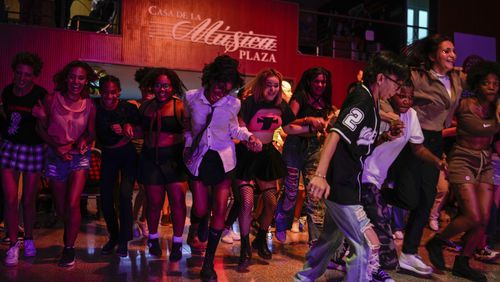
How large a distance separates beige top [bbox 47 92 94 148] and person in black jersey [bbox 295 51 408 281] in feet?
7.15

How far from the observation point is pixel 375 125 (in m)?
2.79

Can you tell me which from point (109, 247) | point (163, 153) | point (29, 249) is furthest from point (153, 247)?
point (29, 249)

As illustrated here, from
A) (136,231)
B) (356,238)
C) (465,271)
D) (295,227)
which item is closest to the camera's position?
(356,238)

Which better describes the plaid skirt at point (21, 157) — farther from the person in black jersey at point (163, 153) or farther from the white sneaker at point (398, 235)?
the white sneaker at point (398, 235)

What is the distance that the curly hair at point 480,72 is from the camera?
391cm

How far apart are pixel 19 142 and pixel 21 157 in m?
0.13

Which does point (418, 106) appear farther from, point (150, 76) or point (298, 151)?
point (150, 76)

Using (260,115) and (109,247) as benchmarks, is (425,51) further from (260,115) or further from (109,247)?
(109,247)

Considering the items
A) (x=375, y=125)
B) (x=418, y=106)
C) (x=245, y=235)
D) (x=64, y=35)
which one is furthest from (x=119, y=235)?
(x=64, y=35)

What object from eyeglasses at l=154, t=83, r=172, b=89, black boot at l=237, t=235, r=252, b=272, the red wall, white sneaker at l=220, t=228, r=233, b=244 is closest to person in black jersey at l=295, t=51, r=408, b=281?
black boot at l=237, t=235, r=252, b=272

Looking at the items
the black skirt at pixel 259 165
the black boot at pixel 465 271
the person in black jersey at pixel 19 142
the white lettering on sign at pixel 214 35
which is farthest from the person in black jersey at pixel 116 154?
the white lettering on sign at pixel 214 35

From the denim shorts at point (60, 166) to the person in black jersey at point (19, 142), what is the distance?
14 centimetres

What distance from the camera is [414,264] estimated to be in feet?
12.6

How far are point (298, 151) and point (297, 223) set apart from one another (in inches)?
54.7
